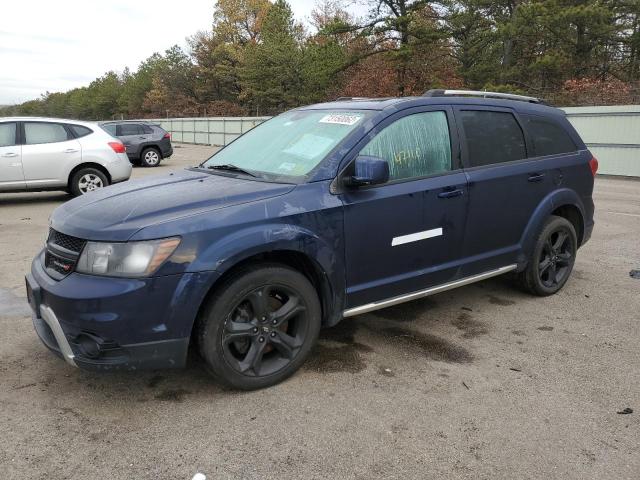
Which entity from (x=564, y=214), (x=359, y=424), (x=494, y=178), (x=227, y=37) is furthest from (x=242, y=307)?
(x=227, y=37)

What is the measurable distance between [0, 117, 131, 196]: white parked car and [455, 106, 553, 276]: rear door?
7.87m

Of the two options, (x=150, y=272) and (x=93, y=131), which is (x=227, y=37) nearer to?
(x=93, y=131)

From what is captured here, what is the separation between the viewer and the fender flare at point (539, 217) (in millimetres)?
4539

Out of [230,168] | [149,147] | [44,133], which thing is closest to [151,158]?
[149,147]

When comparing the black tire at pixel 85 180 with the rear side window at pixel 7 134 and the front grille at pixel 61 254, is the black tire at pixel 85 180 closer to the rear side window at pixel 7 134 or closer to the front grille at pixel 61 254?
Answer: the rear side window at pixel 7 134

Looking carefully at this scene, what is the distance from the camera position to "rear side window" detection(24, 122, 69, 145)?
31.6 feet

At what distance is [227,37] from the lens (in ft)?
186

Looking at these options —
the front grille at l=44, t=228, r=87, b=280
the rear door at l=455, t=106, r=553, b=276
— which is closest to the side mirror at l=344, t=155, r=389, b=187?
the rear door at l=455, t=106, r=553, b=276

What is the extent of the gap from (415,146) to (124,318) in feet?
7.32

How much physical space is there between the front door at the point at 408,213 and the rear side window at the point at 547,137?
1.02 m

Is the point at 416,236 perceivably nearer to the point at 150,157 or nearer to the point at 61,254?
the point at 61,254

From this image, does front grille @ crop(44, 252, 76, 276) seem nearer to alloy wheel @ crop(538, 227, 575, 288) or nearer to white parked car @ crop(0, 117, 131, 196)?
alloy wheel @ crop(538, 227, 575, 288)

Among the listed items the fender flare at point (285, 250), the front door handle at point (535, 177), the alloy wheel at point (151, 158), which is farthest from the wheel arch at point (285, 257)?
the alloy wheel at point (151, 158)

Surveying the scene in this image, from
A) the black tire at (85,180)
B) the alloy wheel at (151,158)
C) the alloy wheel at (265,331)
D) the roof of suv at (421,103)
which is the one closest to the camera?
the alloy wheel at (265,331)
